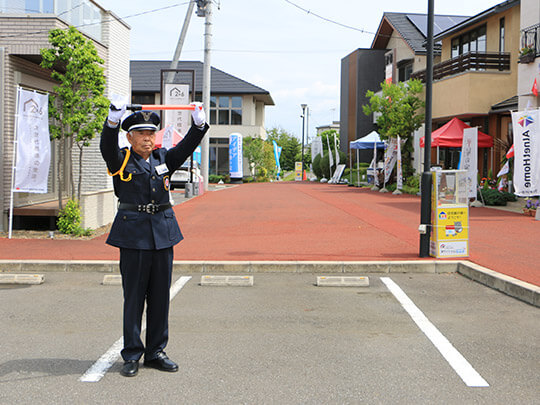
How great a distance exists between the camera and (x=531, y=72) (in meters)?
18.3

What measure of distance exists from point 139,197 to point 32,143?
7.68 m

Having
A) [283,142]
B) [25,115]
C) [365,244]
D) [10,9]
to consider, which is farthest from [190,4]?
[283,142]

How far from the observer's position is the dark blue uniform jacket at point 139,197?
4.28 meters

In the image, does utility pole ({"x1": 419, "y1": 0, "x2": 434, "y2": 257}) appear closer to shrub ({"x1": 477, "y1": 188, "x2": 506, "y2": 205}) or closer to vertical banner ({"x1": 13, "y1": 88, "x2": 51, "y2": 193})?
vertical banner ({"x1": 13, "y1": 88, "x2": 51, "y2": 193})

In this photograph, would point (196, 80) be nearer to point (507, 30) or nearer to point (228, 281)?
point (507, 30)

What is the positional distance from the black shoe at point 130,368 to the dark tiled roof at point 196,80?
44630mm

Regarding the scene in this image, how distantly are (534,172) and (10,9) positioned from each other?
40.0 ft

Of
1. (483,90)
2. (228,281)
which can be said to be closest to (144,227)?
(228,281)

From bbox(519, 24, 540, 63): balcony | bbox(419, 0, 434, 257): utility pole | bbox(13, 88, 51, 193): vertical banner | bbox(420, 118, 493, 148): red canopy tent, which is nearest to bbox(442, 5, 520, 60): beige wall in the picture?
bbox(420, 118, 493, 148): red canopy tent

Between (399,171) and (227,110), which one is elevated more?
(227,110)

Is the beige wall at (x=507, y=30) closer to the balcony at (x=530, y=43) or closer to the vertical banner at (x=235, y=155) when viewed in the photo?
the balcony at (x=530, y=43)

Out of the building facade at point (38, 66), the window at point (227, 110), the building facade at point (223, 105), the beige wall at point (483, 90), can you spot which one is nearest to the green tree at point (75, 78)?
the building facade at point (38, 66)

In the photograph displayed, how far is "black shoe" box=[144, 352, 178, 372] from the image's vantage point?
439cm

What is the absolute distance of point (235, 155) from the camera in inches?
1658
